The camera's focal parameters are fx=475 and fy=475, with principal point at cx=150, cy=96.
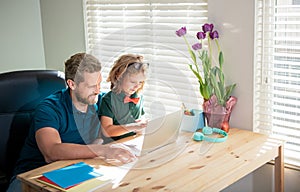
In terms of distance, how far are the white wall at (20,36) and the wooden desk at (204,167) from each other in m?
1.58

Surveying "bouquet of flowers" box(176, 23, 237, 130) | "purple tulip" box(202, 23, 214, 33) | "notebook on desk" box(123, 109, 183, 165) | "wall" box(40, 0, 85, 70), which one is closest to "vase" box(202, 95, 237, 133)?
"bouquet of flowers" box(176, 23, 237, 130)

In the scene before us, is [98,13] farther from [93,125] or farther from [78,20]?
[93,125]

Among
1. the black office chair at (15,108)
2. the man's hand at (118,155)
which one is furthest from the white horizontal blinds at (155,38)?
the black office chair at (15,108)

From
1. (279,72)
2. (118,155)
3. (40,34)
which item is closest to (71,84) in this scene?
(118,155)

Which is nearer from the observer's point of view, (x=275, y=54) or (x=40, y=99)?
(x=275, y=54)

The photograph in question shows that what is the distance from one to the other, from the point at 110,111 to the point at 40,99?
1.46 ft

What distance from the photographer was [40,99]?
2531mm

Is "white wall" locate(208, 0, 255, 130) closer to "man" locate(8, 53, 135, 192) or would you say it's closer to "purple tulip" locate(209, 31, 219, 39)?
"purple tulip" locate(209, 31, 219, 39)

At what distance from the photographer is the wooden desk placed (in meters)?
1.81

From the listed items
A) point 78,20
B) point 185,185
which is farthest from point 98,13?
point 185,185

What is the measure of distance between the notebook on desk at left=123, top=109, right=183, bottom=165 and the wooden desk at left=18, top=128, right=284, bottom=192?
9 centimetres

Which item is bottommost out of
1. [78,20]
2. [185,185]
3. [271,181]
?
[271,181]

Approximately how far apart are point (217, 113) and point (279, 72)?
14.5 inches

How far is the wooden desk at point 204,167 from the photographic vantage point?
5.93ft
